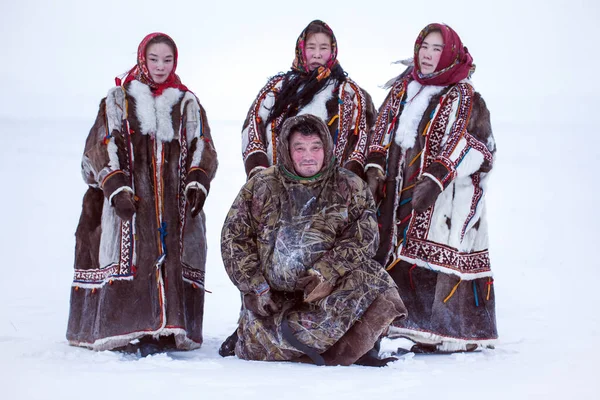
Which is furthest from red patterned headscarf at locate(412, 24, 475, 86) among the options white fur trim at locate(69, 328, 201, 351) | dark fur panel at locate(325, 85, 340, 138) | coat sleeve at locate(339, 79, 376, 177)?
white fur trim at locate(69, 328, 201, 351)

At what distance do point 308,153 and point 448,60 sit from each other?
0.98 meters

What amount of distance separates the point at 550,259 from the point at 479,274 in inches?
154

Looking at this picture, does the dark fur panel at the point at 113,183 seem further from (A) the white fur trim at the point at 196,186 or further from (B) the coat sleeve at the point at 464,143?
(B) the coat sleeve at the point at 464,143

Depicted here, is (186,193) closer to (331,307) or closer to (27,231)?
(331,307)

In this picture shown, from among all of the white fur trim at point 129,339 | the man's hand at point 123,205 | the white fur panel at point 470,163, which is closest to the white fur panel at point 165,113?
the man's hand at point 123,205

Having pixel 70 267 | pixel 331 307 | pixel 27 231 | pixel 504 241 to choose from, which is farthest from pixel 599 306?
pixel 27 231

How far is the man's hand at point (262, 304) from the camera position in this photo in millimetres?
3387

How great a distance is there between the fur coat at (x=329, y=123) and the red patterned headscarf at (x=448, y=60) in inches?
14.7

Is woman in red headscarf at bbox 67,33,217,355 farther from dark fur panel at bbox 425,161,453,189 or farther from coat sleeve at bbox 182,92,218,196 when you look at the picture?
dark fur panel at bbox 425,161,453,189

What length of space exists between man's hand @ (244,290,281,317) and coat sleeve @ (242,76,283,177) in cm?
81

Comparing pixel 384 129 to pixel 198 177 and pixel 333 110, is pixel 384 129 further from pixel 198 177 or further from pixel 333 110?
pixel 198 177

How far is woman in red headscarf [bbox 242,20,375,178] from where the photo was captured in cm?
410

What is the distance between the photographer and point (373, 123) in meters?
4.26

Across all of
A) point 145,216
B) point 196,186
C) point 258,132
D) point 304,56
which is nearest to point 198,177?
point 196,186
